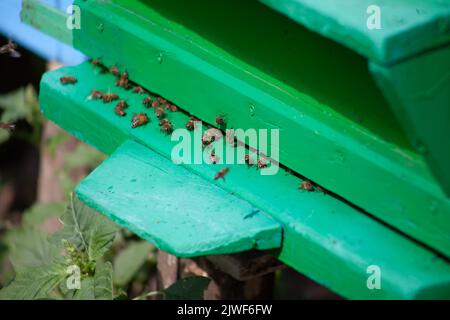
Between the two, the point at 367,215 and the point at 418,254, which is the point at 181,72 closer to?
the point at 367,215

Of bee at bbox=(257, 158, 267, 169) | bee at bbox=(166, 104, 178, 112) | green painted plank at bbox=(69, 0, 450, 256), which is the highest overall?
green painted plank at bbox=(69, 0, 450, 256)

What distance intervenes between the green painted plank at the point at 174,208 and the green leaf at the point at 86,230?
283mm

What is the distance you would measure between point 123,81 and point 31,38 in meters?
1.62

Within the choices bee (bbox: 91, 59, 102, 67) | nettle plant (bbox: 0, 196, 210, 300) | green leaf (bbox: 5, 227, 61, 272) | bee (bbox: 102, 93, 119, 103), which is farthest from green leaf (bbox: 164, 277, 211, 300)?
bee (bbox: 91, 59, 102, 67)

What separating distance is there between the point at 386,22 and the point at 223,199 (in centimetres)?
92

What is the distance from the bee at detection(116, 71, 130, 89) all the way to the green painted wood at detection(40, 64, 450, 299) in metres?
0.26

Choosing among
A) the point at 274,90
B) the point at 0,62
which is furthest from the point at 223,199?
the point at 0,62

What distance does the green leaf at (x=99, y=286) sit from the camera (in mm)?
2533

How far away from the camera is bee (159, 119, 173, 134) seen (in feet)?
9.23

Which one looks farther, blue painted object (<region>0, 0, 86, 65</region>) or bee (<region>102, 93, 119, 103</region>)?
blue painted object (<region>0, 0, 86, 65</region>)

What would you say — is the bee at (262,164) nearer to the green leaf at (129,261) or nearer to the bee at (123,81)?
the bee at (123,81)

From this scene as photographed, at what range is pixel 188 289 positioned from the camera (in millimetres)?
2783

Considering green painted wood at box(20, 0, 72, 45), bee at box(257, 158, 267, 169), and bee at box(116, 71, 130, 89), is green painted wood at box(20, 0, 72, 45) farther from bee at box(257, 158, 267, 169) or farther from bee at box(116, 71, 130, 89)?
bee at box(257, 158, 267, 169)

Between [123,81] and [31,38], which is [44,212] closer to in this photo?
[31,38]
